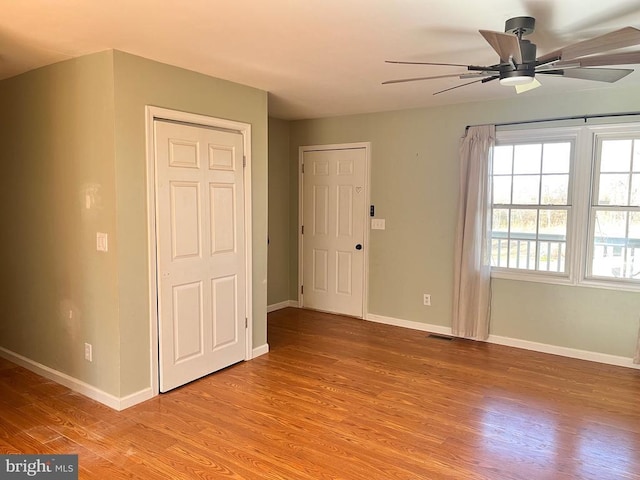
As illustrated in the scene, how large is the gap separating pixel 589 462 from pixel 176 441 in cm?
235

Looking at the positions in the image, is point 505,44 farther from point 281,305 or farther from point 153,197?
point 281,305

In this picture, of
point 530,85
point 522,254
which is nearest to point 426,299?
point 522,254

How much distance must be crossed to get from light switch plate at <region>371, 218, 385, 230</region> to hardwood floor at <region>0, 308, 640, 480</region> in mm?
1592

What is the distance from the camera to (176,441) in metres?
2.75

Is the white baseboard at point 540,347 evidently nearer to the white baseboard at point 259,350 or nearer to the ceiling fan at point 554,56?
the white baseboard at point 259,350

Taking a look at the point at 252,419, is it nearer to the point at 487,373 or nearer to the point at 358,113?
the point at 487,373

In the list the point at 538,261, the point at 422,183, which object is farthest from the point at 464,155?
the point at 538,261

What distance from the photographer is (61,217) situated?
3.41m

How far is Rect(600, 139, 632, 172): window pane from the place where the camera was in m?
3.93

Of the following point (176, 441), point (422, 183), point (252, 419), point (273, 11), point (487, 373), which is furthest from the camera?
point (422, 183)

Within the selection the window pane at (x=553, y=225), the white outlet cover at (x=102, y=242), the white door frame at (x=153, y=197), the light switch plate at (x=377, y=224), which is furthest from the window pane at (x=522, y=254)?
the white outlet cover at (x=102, y=242)

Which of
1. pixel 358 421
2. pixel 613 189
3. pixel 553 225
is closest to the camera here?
pixel 358 421

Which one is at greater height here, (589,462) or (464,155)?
(464,155)

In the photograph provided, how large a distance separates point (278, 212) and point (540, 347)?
330 cm
